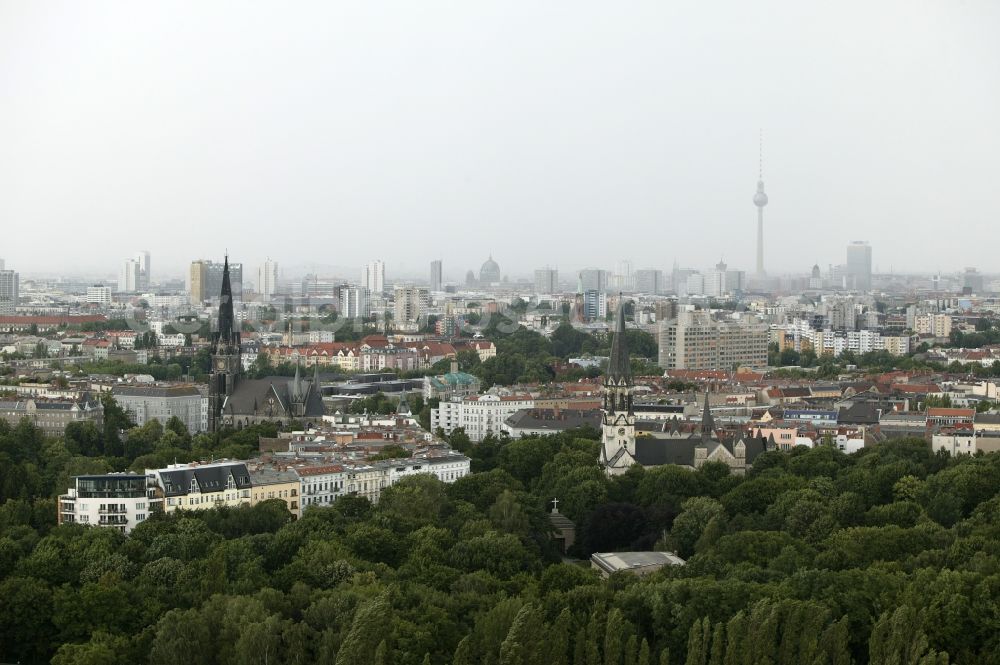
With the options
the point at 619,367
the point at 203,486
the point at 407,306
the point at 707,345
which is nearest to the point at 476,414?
the point at 619,367

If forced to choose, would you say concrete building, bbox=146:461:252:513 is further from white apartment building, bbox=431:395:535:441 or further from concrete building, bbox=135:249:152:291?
concrete building, bbox=135:249:152:291

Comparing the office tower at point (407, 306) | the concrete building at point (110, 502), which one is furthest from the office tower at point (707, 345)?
the concrete building at point (110, 502)

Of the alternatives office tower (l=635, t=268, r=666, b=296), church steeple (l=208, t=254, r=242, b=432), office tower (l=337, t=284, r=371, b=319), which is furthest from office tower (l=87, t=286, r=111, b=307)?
church steeple (l=208, t=254, r=242, b=432)

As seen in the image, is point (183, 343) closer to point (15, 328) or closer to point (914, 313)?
point (15, 328)

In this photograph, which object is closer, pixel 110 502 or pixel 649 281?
pixel 110 502

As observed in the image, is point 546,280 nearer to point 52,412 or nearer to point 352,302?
point 352,302

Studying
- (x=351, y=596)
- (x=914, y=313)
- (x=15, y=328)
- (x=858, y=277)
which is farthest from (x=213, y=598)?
(x=858, y=277)
